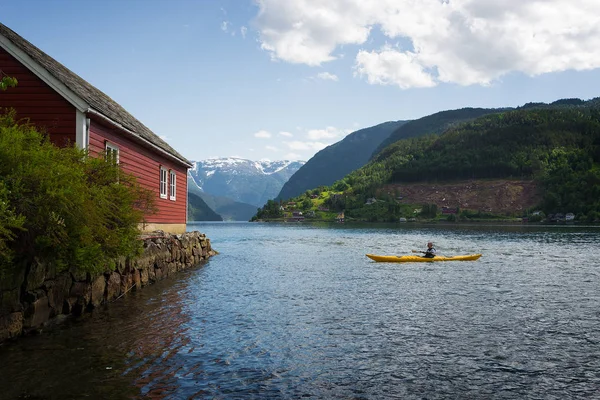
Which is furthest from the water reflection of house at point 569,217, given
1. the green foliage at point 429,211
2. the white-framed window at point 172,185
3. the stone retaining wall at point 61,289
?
the stone retaining wall at point 61,289

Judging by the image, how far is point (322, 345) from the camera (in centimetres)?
1255

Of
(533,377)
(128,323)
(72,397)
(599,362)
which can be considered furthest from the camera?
(128,323)

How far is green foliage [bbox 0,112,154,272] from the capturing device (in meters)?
10.7

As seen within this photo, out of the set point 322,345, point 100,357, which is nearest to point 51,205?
point 100,357

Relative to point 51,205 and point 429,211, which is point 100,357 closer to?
point 51,205

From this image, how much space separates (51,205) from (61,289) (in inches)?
141

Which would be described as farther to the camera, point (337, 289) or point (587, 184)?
point (587, 184)

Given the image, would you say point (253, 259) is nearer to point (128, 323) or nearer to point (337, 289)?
point (337, 289)

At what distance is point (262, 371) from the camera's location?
34.1 ft

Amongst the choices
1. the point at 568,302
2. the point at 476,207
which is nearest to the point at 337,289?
the point at 568,302

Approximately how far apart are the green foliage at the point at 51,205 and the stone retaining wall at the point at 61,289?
514mm

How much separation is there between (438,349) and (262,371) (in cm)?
475

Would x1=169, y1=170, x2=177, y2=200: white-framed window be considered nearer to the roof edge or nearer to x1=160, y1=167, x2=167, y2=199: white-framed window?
the roof edge

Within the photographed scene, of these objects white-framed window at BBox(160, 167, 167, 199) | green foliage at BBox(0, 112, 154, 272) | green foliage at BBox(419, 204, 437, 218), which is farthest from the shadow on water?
green foliage at BBox(419, 204, 437, 218)
